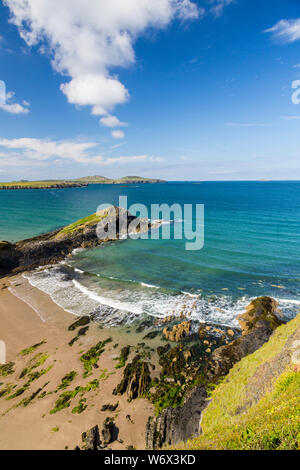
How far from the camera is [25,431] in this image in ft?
38.5

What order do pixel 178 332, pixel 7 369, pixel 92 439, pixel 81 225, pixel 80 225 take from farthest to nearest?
pixel 80 225, pixel 81 225, pixel 178 332, pixel 7 369, pixel 92 439

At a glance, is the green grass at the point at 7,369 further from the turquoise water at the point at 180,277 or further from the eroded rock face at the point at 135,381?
the eroded rock face at the point at 135,381

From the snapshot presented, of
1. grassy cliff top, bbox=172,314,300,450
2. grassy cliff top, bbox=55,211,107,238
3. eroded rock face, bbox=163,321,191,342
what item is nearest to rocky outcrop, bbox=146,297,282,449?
grassy cliff top, bbox=172,314,300,450

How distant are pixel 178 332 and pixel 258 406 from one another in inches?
392

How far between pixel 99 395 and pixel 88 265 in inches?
1010

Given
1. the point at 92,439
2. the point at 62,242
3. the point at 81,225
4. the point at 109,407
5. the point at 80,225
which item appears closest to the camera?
the point at 92,439

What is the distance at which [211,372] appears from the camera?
14672 millimetres

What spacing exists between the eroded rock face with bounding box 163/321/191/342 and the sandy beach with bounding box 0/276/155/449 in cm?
260

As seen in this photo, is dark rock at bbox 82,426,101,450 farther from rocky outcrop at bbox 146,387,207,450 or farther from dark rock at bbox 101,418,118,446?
rocky outcrop at bbox 146,387,207,450

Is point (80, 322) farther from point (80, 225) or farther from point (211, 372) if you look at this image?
point (80, 225)

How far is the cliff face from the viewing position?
38219 millimetres

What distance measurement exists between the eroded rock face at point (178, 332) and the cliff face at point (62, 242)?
28.8 m

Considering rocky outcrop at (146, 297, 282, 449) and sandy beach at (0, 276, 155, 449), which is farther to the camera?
sandy beach at (0, 276, 155, 449)

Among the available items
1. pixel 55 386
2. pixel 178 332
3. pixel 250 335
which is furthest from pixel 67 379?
pixel 250 335
